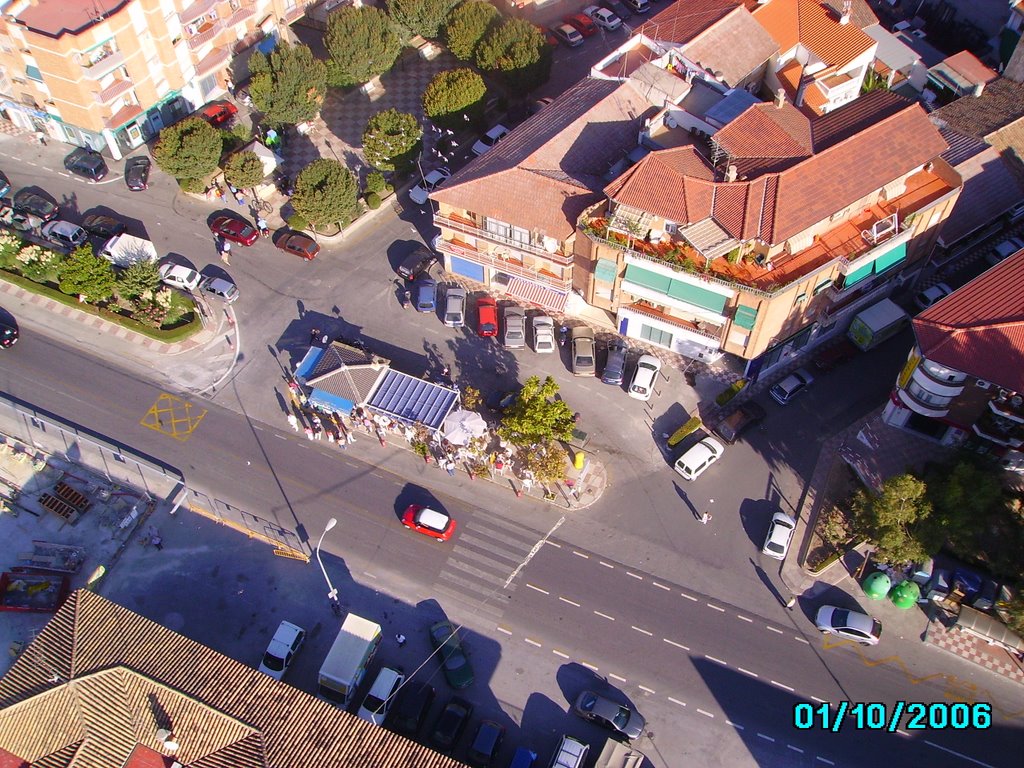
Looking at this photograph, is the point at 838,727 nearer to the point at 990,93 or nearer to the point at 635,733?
the point at 635,733

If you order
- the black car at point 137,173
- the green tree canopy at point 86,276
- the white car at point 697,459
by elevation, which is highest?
the black car at point 137,173

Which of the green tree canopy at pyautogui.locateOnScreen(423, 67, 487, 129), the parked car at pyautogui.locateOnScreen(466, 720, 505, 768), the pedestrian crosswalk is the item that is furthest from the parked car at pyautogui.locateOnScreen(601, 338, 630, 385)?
the parked car at pyautogui.locateOnScreen(466, 720, 505, 768)

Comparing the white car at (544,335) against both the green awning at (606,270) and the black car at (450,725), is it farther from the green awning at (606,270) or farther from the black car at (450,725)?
the black car at (450,725)

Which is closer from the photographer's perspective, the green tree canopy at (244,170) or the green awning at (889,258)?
the green awning at (889,258)

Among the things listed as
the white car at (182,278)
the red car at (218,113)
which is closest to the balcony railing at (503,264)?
the white car at (182,278)

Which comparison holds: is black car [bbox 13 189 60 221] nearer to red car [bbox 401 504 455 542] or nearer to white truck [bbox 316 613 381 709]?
red car [bbox 401 504 455 542]

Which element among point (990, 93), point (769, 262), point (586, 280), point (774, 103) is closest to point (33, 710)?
point (586, 280)

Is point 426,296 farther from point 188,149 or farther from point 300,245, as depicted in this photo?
point 188,149
